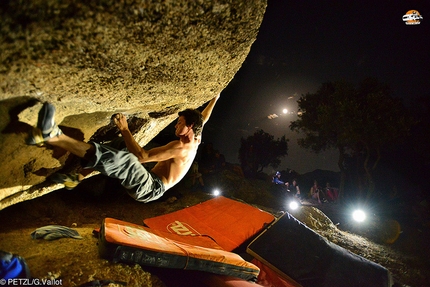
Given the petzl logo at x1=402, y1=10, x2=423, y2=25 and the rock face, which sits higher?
the petzl logo at x1=402, y1=10, x2=423, y2=25

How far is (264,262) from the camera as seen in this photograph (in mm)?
4234

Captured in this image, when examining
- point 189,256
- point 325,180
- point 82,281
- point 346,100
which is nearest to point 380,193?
point 346,100

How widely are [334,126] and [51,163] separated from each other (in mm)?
15568

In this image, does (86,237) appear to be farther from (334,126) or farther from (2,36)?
(334,126)

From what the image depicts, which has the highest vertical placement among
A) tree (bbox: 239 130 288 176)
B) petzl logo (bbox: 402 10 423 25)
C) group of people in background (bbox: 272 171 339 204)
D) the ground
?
petzl logo (bbox: 402 10 423 25)

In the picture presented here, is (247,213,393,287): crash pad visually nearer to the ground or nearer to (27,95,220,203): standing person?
the ground

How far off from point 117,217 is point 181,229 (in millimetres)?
2943

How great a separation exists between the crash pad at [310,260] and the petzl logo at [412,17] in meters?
24.6

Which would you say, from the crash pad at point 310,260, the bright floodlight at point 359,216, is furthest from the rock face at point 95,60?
the bright floodlight at point 359,216

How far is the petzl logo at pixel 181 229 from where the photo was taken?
4.45m

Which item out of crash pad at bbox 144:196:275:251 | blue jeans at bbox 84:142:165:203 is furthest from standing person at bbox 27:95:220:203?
crash pad at bbox 144:196:275:251

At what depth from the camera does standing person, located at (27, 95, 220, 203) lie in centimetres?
183

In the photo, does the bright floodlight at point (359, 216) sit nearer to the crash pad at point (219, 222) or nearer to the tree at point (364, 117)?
the tree at point (364, 117)

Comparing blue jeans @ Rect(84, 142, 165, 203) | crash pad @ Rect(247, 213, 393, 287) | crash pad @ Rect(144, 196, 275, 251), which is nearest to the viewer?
blue jeans @ Rect(84, 142, 165, 203)
